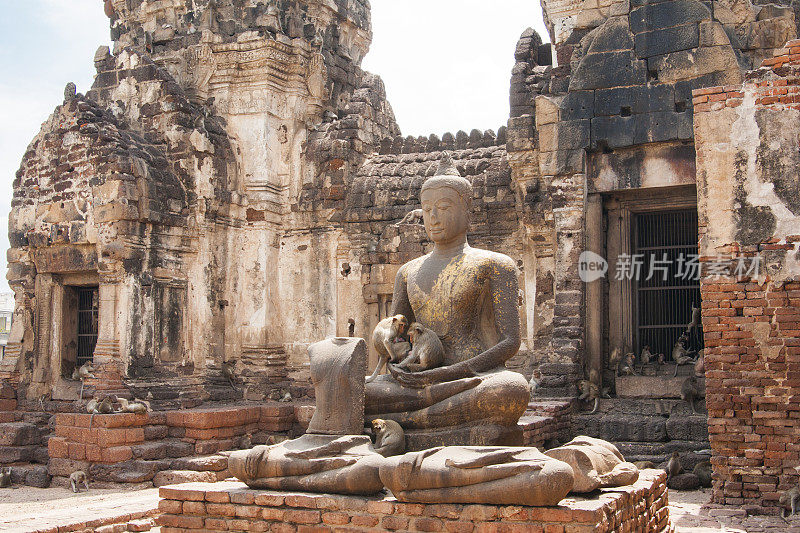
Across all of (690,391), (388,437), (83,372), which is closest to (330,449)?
(388,437)

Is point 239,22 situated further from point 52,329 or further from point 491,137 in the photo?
point 52,329

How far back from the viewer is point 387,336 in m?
6.12

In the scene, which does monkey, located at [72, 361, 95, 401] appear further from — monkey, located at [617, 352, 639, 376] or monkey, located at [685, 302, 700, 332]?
monkey, located at [685, 302, 700, 332]

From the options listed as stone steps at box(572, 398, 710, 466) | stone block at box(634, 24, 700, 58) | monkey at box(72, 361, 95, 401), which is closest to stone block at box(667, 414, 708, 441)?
stone steps at box(572, 398, 710, 466)

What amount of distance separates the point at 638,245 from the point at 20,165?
988cm

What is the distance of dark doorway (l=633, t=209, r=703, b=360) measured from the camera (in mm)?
10461

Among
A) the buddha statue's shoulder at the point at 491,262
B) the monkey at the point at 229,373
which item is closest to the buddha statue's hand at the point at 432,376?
the buddha statue's shoulder at the point at 491,262

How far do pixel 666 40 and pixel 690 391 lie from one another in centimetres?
409

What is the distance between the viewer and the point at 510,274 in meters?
6.20

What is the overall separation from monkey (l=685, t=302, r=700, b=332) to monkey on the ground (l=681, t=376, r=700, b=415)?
744mm

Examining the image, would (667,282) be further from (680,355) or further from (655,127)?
(655,127)

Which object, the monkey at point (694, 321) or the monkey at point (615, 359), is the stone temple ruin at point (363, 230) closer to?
the monkey at point (615, 359)

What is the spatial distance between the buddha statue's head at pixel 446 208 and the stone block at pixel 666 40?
4876mm

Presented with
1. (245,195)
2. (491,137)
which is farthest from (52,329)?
(491,137)
